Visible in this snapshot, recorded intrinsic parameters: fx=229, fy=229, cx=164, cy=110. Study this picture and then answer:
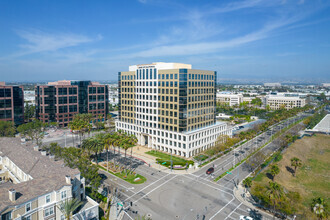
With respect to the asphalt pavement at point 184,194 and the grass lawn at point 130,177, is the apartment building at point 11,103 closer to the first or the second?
the asphalt pavement at point 184,194

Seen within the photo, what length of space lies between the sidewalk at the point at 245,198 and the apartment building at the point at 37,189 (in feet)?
115

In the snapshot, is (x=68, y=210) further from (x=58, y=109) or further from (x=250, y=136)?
(x=58, y=109)

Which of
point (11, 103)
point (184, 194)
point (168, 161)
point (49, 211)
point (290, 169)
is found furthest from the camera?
point (11, 103)

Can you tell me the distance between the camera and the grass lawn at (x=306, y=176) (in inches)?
2360

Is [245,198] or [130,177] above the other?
[130,177]

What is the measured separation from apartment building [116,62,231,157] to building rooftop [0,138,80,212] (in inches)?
1834

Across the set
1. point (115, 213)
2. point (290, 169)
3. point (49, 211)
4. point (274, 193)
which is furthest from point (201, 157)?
point (49, 211)

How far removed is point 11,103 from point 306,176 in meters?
137

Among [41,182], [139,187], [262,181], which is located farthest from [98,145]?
[262,181]

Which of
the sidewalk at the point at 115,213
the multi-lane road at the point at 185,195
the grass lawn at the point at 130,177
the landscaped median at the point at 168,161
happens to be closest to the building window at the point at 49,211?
the sidewalk at the point at 115,213

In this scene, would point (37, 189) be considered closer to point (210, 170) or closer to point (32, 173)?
point (32, 173)

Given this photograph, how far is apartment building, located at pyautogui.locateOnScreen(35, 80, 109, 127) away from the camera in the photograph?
134025 mm

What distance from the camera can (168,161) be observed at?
81.4 meters

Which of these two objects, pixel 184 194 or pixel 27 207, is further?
pixel 184 194
